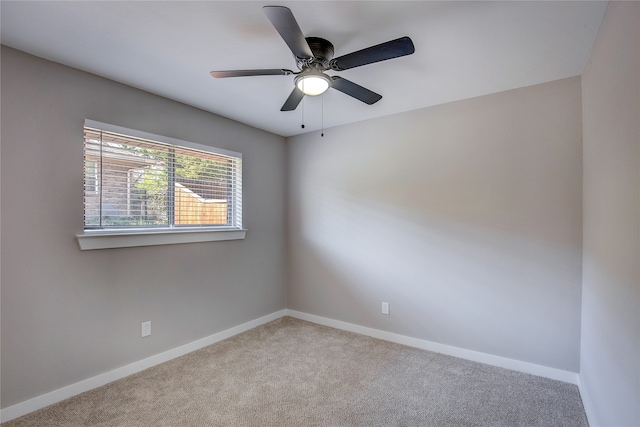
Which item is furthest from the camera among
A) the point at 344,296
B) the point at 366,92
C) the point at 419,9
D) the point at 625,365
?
the point at 344,296

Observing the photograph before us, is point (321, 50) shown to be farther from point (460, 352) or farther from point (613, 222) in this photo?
point (460, 352)

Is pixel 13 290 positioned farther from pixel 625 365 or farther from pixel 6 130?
pixel 625 365

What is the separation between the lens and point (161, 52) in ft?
6.52

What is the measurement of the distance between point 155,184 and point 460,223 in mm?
2677

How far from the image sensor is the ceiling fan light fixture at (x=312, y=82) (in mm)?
1805

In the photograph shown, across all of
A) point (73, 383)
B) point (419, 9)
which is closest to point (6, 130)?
point (73, 383)

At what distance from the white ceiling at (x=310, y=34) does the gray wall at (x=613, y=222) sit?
0.30 m

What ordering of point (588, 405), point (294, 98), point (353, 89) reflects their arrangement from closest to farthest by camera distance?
point (588, 405) → point (353, 89) → point (294, 98)

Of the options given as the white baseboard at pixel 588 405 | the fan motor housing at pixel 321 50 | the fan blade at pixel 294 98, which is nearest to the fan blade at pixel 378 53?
the fan motor housing at pixel 321 50

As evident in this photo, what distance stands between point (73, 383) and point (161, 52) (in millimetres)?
2316

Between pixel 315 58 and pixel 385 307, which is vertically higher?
pixel 315 58

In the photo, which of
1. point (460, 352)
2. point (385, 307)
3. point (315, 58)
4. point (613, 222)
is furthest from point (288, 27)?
point (460, 352)

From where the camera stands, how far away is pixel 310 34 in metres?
1.78

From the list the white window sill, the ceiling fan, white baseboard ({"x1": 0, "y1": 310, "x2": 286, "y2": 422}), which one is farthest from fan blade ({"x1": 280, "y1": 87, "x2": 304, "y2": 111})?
white baseboard ({"x1": 0, "y1": 310, "x2": 286, "y2": 422})
